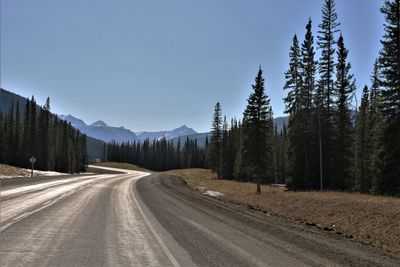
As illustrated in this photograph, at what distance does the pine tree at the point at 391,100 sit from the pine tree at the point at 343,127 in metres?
6.85

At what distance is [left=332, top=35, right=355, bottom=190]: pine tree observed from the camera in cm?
4228

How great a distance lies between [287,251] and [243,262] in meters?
1.93

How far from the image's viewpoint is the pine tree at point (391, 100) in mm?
33438

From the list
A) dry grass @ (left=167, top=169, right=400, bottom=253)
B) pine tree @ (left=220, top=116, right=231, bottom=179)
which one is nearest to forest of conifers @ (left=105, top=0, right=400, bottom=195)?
dry grass @ (left=167, top=169, right=400, bottom=253)

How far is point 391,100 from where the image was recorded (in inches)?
1356

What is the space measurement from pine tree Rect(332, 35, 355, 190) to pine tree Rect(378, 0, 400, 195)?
6.85 m

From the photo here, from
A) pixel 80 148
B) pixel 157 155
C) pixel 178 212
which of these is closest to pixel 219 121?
pixel 80 148

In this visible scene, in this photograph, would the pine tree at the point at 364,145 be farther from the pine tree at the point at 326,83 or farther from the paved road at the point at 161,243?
the paved road at the point at 161,243

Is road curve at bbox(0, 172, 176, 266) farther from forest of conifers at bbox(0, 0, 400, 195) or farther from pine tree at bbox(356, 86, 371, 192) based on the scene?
pine tree at bbox(356, 86, 371, 192)

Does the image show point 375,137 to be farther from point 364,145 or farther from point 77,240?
point 77,240

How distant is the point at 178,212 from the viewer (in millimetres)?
18688

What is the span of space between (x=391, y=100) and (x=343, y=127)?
11614 millimetres

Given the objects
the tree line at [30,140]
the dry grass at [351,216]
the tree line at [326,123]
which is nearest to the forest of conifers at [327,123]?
the tree line at [326,123]

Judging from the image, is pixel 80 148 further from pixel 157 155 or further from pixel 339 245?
pixel 339 245
